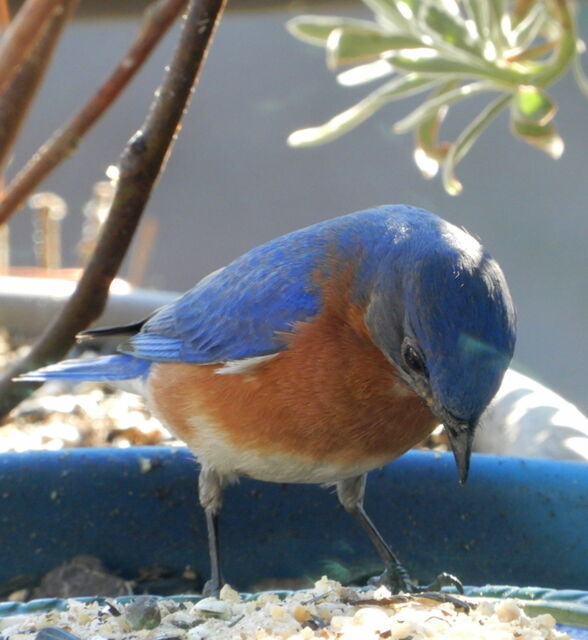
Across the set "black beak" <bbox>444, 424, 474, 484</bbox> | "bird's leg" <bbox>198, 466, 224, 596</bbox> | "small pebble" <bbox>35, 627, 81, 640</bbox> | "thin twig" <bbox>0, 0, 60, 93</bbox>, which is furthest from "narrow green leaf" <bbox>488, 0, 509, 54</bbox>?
"small pebble" <bbox>35, 627, 81, 640</bbox>

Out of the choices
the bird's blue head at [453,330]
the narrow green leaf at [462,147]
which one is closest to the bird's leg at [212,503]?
the bird's blue head at [453,330]

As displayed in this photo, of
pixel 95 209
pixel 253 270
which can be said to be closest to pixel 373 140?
pixel 95 209

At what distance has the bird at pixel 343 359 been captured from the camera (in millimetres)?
2055

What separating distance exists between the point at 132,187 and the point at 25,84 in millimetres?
752

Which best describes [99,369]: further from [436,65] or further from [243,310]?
[436,65]

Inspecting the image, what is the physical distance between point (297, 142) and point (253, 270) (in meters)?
0.93

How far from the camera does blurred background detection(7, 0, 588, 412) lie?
29.6ft

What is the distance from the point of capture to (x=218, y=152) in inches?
404

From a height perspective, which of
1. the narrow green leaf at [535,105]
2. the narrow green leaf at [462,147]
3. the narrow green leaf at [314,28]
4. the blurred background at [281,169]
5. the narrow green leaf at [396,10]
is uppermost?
the narrow green leaf at [396,10]

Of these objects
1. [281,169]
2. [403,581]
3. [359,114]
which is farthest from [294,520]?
[281,169]

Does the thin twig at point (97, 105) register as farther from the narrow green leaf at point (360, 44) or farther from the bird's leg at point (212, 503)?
the bird's leg at point (212, 503)

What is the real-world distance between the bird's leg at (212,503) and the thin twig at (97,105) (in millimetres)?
972

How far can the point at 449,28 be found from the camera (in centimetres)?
353

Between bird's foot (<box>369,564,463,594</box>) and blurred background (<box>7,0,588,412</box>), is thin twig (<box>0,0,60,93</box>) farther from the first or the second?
blurred background (<box>7,0,588,412</box>)
